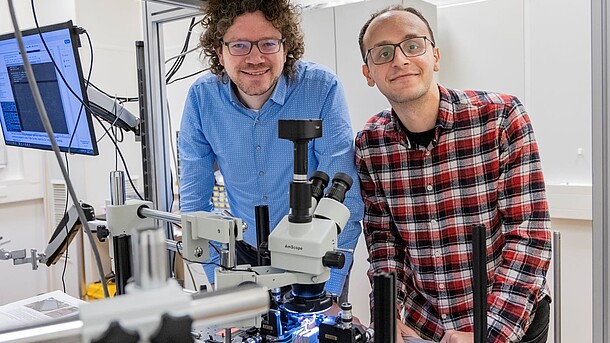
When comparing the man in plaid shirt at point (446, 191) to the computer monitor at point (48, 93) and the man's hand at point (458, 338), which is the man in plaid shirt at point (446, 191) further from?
the computer monitor at point (48, 93)

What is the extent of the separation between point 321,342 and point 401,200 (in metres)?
0.62

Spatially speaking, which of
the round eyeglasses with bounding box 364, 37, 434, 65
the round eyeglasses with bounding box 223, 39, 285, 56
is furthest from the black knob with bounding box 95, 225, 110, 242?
the round eyeglasses with bounding box 364, 37, 434, 65

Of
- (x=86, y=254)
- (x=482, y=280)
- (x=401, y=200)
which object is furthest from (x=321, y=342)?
(x=86, y=254)

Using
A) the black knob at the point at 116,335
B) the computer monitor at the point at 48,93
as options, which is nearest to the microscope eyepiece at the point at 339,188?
the black knob at the point at 116,335

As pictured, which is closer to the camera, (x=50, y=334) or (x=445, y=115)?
(x=50, y=334)

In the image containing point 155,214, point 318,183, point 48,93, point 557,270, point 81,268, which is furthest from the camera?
point 81,268

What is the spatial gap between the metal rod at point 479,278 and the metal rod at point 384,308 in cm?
15

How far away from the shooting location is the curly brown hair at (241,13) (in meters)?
1.52

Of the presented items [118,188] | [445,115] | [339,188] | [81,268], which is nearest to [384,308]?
[339,188]

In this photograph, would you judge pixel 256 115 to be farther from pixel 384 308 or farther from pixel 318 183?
pixel 384 308

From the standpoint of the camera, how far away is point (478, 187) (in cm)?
144

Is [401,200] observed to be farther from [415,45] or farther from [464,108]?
[415,45]

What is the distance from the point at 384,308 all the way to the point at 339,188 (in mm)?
320

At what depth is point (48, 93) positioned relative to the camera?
1646mm
